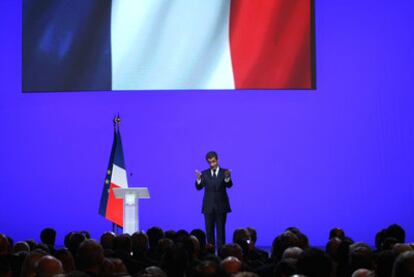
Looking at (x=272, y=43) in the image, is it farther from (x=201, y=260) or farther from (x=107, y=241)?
(x=201, y=260)

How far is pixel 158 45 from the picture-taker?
1055 cm

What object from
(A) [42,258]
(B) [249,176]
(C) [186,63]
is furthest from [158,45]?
(A) [42,258]

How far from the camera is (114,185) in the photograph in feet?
31.8

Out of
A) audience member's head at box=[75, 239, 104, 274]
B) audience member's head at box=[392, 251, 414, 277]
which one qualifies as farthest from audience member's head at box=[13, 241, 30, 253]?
audience member's head at box=[392, 251, 414, 277]

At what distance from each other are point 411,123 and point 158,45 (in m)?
3.60

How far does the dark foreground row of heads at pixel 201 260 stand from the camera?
3504mm

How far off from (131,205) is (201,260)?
368cm

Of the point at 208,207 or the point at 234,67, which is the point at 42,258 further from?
the point at 234,67

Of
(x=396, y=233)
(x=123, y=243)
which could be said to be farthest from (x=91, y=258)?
(x=396, y=233)

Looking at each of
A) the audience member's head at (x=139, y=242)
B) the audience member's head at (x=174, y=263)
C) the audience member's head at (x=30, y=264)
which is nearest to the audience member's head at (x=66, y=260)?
the audience member's head at (x=30, y=264)

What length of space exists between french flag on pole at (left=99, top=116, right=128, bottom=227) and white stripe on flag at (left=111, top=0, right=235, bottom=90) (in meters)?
0.92

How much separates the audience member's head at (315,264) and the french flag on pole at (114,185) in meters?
6.07

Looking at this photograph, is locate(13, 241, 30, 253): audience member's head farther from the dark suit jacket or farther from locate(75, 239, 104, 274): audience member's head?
the dark suit jacket

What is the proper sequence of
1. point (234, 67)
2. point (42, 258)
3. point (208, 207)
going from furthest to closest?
point (234, 67) → point (208, 207) → point (42, 258)
